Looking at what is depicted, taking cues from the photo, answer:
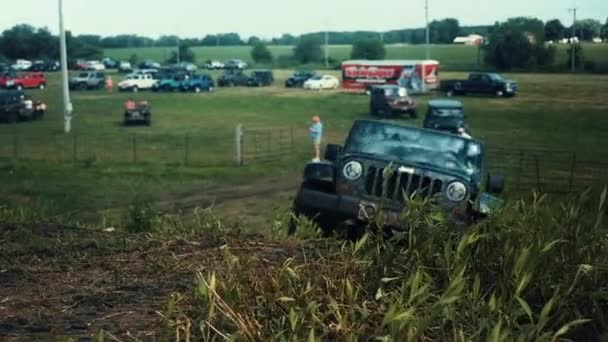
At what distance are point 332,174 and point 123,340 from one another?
541 cm

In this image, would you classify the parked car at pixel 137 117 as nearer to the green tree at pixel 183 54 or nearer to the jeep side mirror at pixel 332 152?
the jeep side mirror at pixel 332 152

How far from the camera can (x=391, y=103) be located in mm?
34969

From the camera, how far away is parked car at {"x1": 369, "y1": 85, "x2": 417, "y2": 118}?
114 feet

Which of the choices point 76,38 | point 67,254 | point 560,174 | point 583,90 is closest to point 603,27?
point 560,174

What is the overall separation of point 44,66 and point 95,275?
2057 inches

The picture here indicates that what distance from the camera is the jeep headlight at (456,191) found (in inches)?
340

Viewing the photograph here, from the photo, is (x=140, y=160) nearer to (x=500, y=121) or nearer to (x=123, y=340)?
(x=500, y=121)

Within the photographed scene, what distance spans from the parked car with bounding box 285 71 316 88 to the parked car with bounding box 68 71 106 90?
38.1 ft

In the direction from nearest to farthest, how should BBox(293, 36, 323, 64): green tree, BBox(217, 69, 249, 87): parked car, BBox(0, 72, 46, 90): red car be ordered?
BBox(0, 72, 46, 90): red car → BBox(293, 36, 323, 64): green tree → BBox(217, 69, 249, 87): parked car

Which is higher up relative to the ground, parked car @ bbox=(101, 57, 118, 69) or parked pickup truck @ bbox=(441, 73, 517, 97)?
parked car @ bbox=(101, 57, 118, 69)

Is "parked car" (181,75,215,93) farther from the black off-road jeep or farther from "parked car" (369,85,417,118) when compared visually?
the black off-road jeep

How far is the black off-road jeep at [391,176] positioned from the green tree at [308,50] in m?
38.5

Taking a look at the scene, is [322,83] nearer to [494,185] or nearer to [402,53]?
[402,53]

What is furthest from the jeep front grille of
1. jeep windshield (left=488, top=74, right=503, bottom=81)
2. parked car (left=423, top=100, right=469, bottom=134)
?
jeep windshield (left=488, top=74, right=503, bottom=81)
